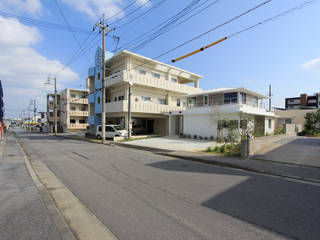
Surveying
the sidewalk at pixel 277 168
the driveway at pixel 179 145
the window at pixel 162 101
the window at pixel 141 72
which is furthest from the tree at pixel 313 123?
the window at pixel 141 72

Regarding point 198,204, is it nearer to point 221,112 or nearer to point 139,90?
point 221,112

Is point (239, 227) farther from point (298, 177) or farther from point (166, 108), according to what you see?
point (166, 108)

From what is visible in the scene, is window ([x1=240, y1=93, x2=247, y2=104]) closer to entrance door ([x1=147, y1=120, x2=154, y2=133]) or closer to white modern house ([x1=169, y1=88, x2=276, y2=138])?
white modern house ([x1=169, y1=88, x2=276, y2=138])

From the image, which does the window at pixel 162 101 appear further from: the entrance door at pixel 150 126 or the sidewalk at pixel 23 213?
the sidewalk at pixel 23 213

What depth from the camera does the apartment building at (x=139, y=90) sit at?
22.0 m

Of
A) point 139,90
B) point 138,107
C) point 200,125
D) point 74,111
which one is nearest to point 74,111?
point 74,111

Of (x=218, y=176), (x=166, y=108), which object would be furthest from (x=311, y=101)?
(x=218, y=176)

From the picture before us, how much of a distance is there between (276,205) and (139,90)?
21669 millimetres

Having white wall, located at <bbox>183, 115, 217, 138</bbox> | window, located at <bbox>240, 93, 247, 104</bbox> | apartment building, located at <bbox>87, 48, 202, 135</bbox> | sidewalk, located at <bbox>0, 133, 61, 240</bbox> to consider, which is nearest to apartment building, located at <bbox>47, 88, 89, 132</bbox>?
apartment building, located at <bbox>87, 48, 202, 135</bbox>

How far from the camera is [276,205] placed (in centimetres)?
386

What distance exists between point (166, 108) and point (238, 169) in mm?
18301

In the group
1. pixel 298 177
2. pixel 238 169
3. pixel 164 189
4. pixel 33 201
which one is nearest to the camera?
pixel 33 201

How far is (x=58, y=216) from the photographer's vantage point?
329cm

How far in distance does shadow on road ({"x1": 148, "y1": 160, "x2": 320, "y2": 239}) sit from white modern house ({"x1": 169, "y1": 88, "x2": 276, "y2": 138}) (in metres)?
11.3
